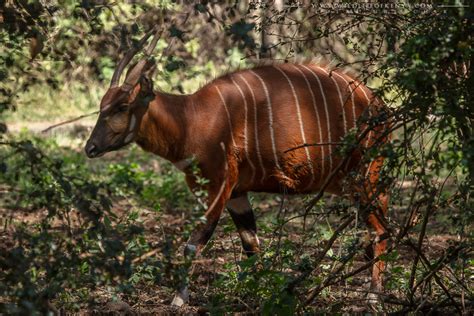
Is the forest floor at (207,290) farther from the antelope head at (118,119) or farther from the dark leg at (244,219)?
the antelope head at (118,119)

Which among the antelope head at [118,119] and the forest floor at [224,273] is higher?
the antelope head at [118,119]

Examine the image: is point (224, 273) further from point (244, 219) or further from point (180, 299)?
point (244, 219)

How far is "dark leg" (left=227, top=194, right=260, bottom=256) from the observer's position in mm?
5543

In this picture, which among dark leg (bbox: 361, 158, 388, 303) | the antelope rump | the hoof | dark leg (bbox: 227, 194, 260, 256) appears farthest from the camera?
dark leg (bbox: 227, 194, 260, 256)

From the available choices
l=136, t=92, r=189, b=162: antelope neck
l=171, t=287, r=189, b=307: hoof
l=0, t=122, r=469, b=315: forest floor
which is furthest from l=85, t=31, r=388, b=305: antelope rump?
l=171, t=287, r=189, b=307: hoof

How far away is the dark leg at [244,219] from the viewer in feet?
18.2

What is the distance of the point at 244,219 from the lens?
5.58 m

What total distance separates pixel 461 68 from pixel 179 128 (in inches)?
77.2

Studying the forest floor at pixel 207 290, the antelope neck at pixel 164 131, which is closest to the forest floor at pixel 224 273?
the forest floor at pixel 207 290

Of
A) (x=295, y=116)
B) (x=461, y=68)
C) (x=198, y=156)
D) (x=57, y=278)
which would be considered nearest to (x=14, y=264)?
(x=57, y=278)

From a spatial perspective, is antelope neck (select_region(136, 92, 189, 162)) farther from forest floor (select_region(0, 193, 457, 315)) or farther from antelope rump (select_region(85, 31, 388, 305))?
forest floor (select_region(0, 193, 457, 315))

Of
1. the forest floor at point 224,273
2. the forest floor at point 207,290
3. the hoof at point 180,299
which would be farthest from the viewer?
the hoof at point 180,299

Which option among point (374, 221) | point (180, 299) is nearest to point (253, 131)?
point (374, 221)

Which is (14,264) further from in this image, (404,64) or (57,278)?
(404,64)
